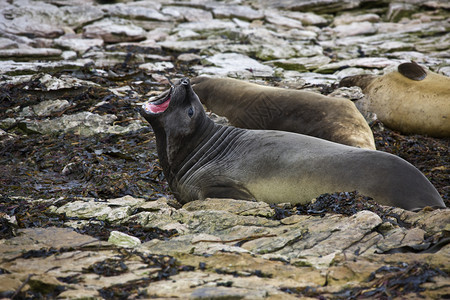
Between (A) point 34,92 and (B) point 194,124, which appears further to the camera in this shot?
(A) point 34,92

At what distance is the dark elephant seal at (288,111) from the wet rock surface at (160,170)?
2.72 ft

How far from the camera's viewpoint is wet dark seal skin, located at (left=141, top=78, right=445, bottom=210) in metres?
5.04

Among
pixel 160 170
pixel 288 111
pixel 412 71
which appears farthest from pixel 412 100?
pixel 160 170

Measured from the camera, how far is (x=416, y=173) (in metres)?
5.10

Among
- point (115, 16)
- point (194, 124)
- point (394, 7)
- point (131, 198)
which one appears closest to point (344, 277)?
point (131, 198)

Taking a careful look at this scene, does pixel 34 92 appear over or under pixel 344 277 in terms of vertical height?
under

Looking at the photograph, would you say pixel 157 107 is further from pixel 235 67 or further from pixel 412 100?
pixel 235 67

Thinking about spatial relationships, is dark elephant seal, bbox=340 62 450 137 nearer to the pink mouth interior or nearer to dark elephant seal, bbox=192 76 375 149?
dark elephant seal, bbox=192 76 375 149

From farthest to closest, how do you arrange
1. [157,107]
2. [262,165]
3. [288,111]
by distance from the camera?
[288,111] < [157,107] < [262,165]

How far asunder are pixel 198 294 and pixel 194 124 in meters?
3.42

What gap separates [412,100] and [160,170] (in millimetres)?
4631

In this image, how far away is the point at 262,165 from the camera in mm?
5602

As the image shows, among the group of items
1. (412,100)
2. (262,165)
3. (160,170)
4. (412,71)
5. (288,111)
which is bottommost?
(160,170)

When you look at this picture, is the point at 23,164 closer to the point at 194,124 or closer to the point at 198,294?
the point at 194,124
